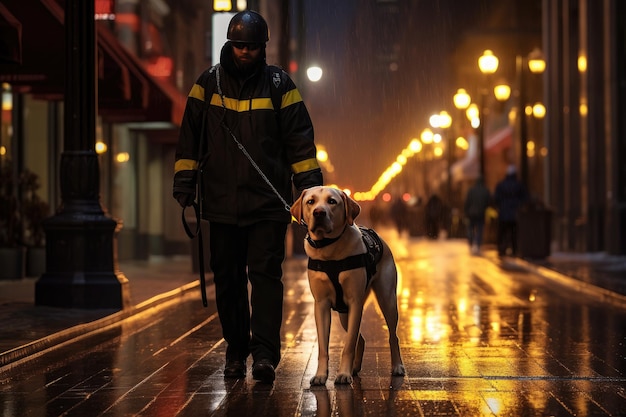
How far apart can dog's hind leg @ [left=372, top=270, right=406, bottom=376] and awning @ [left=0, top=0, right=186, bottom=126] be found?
6008 mm

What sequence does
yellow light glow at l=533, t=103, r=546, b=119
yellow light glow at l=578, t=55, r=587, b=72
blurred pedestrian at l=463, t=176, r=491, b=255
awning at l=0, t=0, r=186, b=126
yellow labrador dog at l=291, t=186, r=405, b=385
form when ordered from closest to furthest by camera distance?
yellow labrador dog at l=291, t=186, r=405, b=385
awning at l=0, t=0, r=186, b=126
yellow light glow at l=578, t=55, r=587, b=72
blurred pedestrian at l=463, t=176, r=491, b=255
yellow light glow at l=533, t=103, r=546, b=119

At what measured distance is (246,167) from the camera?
7344mm

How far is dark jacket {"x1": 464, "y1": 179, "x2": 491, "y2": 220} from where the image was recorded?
29.4 m

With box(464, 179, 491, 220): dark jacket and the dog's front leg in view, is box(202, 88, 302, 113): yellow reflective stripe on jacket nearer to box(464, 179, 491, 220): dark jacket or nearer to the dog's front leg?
the dog's front leg

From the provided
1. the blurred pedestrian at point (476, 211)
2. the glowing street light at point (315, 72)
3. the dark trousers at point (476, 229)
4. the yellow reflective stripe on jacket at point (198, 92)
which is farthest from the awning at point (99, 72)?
the glowing street light at point (315, 72)

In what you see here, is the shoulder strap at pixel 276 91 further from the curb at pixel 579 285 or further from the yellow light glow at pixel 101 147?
the yellow light glow at pixel 101 147

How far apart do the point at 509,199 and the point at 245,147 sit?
18.9m

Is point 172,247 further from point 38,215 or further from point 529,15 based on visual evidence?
point 529,15

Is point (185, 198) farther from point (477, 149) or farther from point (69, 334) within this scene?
point (477, 149)

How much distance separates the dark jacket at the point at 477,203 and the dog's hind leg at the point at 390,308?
874 inches

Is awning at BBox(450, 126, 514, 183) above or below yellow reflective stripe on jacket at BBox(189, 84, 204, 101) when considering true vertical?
above

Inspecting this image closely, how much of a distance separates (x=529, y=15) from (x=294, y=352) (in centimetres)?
4434

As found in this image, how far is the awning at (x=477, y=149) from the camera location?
52531 mm

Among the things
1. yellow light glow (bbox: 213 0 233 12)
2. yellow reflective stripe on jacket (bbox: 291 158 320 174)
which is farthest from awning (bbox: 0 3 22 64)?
yellow light glow (bbox: 213 0 233 12)
